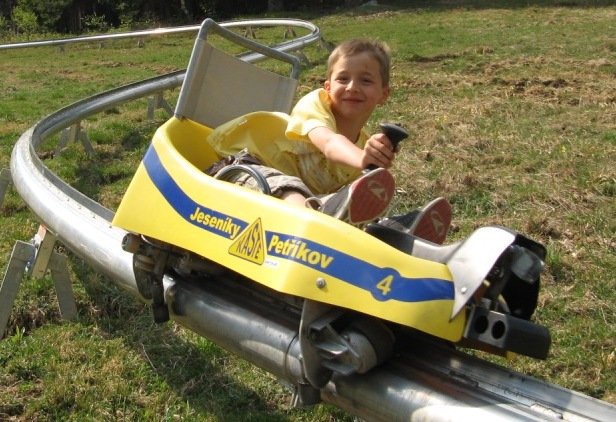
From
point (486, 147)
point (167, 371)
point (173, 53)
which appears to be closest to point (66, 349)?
point (167, 371)

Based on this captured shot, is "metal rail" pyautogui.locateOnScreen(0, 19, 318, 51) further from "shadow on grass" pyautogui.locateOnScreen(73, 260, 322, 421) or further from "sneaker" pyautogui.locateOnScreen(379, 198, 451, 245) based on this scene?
"sneaker" pyautogui.locateOnScreen(379, 198, 451, 245)

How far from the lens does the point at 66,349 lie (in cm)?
394

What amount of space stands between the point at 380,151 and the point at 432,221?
12.1 inches

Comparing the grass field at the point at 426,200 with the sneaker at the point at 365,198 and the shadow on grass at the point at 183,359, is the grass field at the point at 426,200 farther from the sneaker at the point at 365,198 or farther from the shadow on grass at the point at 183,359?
the sneaker at the point at 365,198

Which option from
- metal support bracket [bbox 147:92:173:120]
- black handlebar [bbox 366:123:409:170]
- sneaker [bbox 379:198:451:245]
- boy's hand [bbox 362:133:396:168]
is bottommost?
metal support bracket [bbox 147:92:173:120]

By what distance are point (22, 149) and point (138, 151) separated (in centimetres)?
241

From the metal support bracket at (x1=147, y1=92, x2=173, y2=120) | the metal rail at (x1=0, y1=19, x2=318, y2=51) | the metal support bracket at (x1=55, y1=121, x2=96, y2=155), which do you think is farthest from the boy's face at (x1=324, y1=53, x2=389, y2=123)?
the metal rail at (x1=0, y1=19, x2=318, y2=51)

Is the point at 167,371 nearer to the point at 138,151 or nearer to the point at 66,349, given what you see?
the point at 66,349

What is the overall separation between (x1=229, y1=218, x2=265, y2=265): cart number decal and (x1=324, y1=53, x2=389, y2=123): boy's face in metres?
0.89

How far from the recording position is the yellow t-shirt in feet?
11.0

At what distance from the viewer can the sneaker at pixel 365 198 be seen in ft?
8.52

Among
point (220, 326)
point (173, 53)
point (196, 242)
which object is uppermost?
point (196, 242)

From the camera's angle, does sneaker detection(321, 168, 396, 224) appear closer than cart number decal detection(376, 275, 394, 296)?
No

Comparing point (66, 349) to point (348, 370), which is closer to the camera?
point (348, 370)
